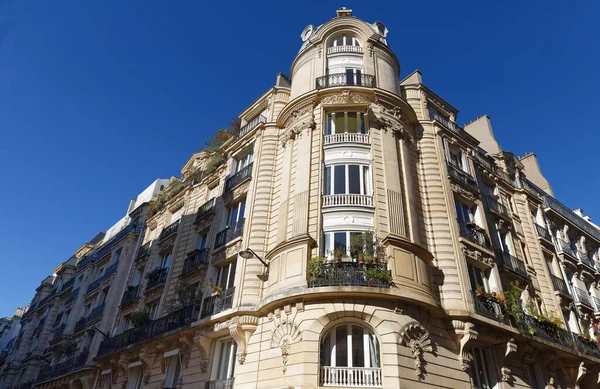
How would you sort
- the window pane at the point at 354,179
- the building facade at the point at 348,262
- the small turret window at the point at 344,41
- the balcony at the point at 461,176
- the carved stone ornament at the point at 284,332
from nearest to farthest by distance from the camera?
the carved stone ornament at the point at 284,332 → the building facade at the point at 348,262 → the window pane at the point at 354,179 → the balcony at the point at 461,176 → the small turret window at the point at 344,41

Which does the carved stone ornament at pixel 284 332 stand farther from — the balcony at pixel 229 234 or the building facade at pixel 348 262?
the balcony at pixel 229 234

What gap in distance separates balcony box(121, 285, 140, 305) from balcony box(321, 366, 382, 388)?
48.2ft

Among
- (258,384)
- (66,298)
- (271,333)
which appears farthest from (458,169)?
(66,298)

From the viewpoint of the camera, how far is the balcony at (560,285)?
802 inches

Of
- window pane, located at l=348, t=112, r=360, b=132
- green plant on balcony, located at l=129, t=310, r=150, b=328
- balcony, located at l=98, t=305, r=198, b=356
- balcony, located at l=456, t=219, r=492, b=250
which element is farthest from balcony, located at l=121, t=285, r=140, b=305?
balcony, located at l=456, t=219, r=492, b=250

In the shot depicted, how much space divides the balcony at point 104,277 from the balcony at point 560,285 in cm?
2602

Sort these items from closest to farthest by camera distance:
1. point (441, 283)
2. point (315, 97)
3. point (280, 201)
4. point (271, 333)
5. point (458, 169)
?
1. point (271, 333)
2. point (441, 283)
3. point (280, 201)
4. point (315, 97)
5. point (458, 169)

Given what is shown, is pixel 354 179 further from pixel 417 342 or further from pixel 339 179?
pixel 417 342

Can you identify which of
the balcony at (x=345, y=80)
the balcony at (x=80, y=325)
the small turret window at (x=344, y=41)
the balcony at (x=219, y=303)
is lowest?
the balcony at (x=219, y=303)

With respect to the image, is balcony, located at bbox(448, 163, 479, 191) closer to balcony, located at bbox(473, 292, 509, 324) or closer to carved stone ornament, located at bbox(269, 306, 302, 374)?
balcony, located at bbox(473, 292, 509, 324)

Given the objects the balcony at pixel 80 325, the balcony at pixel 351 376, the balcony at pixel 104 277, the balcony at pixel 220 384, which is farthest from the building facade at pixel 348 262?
the balcony at pixel 104 277

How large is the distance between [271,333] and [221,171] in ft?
36.8

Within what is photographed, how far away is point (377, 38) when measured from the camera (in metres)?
19.9

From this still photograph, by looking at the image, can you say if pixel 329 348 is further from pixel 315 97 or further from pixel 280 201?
pixel 315 97
